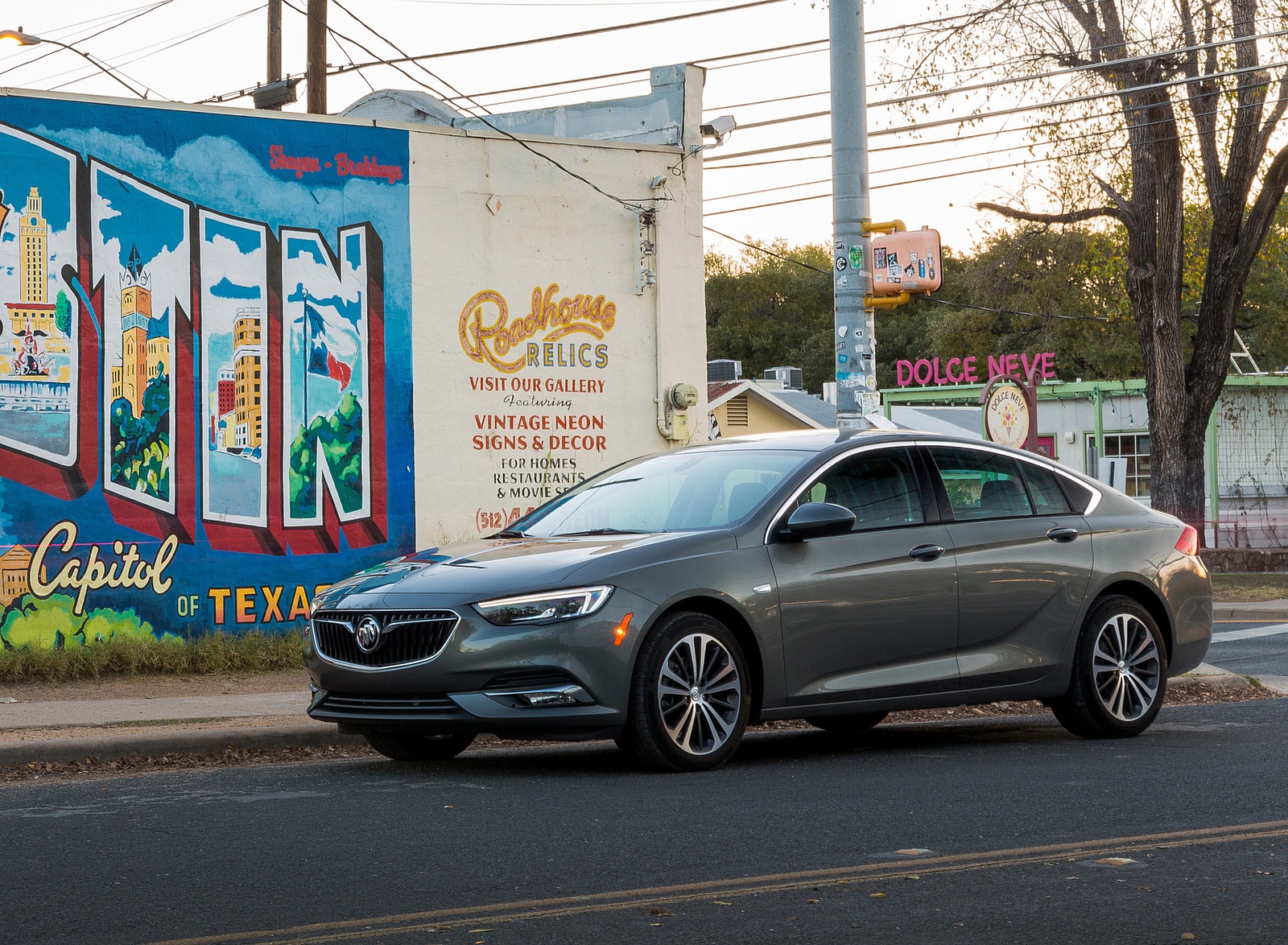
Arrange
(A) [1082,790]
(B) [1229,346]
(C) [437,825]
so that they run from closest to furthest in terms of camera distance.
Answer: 1. (C) [437,825]
2. (A) [1082,790]
3. (B) [1229,346]

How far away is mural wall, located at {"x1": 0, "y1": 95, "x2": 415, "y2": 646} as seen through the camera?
13.2 meters

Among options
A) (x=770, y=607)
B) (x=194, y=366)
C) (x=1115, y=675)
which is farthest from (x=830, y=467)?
(x=194, y=366)

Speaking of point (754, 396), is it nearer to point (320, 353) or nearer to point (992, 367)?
point (992, 367)

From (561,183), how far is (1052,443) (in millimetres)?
24546

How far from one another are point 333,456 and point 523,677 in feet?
24.6

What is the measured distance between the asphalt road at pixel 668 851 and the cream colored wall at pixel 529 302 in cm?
682

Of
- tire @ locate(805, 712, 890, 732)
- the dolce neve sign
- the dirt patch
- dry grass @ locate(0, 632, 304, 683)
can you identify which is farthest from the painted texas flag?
the dolce neve sign

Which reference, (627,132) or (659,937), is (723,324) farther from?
(659,937)

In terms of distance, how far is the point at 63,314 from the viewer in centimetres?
1330

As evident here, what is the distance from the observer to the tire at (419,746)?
27.6 feet

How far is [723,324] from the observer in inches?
2938

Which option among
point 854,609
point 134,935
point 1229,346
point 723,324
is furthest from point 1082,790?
point 723,324

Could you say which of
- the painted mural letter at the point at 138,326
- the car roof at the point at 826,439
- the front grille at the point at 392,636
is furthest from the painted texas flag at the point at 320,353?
the front grille at the point at 392,636

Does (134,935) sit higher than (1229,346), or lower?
lower
